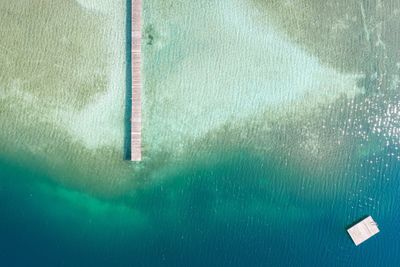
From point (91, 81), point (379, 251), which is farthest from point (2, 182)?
point (379, 251)

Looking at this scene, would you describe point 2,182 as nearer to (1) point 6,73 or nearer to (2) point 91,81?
(1) point 6,73

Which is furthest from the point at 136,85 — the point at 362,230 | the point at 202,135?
the point at 362,230

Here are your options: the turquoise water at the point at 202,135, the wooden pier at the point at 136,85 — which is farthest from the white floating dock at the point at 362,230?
the wooden pier at the point at 136,85

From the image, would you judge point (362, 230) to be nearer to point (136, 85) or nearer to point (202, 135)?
point (202, 135)

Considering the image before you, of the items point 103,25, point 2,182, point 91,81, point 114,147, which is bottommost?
point 2,182

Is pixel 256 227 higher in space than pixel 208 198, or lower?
lower

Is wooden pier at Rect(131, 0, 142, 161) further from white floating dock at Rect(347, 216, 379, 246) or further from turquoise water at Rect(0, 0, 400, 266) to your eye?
white floating dock at Rect(347, 216, 379, 246)
